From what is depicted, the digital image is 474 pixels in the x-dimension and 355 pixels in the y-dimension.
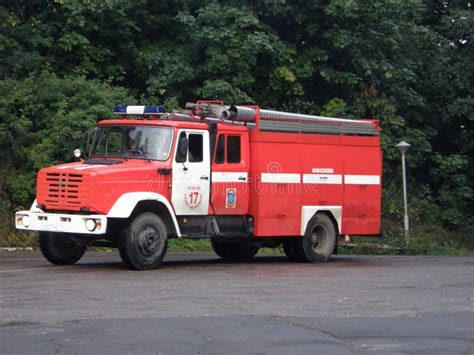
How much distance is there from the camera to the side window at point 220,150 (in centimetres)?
1817

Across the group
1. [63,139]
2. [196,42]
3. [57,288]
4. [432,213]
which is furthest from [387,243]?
[57,288]

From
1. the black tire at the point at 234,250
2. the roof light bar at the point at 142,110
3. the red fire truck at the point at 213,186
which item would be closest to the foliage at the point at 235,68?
the black tire at the point at 234,250

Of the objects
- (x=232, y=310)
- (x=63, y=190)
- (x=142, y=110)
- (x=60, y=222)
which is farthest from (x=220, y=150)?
(x=232, y=310)

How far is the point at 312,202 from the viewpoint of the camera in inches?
773

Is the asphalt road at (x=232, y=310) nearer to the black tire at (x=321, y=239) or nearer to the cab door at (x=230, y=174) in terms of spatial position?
the cab door at (x=230, y=174)

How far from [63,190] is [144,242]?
62.9 inches

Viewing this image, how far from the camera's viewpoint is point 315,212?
1972 cm

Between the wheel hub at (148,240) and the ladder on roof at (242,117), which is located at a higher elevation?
the ladder on roof at (242,117)

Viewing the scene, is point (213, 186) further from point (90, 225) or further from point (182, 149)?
point (90, 225)

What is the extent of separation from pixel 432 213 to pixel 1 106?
50.7 feet

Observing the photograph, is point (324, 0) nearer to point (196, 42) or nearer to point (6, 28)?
point (196, 42)

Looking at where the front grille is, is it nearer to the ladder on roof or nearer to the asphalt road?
the asphalt road

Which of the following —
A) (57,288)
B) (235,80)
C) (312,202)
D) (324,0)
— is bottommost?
(57,288)

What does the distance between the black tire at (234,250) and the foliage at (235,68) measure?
19.8ft
